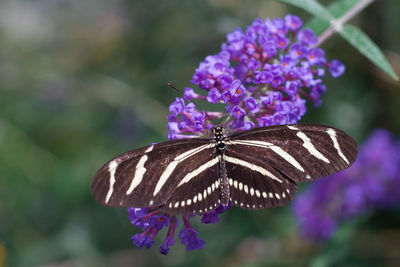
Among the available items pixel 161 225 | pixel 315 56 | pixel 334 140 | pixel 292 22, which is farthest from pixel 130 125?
pixel 334 140

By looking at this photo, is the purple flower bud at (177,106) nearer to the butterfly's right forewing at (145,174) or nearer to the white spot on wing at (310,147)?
the butterfly's right forewing at (145,174)

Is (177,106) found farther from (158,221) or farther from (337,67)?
(337,67)

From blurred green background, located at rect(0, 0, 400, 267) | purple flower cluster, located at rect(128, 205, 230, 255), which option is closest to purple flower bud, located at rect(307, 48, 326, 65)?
purple flower cluster, located at rect(128, 205, 230, 255)

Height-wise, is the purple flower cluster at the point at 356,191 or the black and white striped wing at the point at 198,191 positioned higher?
the purple flower cluster at the point at 356,191

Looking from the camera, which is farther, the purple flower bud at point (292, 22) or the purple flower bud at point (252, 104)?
the purple flower bud at point (292, 22)

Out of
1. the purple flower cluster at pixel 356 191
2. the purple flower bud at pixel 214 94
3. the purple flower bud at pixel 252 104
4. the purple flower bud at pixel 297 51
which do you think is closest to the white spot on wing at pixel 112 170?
the purple flower bud at pixel 214 94

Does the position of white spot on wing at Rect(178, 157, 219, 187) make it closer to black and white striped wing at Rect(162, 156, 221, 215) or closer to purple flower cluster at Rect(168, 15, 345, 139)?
black and white striped wing at Rect(162, 156, 221, 215)

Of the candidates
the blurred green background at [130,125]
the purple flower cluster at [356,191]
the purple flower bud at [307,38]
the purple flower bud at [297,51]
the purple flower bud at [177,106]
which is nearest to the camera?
the purple flower bud at [177,106]

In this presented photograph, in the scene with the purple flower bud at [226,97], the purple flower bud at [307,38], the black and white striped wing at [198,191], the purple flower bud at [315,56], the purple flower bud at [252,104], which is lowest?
the black and white striped wing at [198,191]

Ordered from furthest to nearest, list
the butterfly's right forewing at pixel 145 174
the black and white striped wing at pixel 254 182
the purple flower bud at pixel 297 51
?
the purple flower bud at pixel 297 51 → the black and white striped wing at pixel 254 182 → the butterfly's right forewing at pixel 145 174
